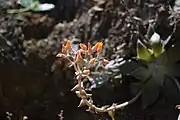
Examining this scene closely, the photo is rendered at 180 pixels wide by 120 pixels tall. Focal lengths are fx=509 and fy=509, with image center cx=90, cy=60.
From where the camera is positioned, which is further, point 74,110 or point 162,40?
point 74,110

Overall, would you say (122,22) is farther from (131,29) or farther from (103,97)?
(103,97)

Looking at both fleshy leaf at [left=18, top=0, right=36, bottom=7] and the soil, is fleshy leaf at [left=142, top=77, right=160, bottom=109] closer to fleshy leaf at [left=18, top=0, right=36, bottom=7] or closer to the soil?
the soil

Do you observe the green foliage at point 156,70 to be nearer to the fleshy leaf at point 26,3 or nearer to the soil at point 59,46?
the soil at point 59,46

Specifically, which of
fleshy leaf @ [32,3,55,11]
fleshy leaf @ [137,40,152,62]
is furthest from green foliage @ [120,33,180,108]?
fleshy leaf @ [32,3,55,11]

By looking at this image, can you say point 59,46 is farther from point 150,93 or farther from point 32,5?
point 150,93

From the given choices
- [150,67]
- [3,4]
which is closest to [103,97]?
[150,67]

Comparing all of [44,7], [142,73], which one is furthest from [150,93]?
[44,7]
